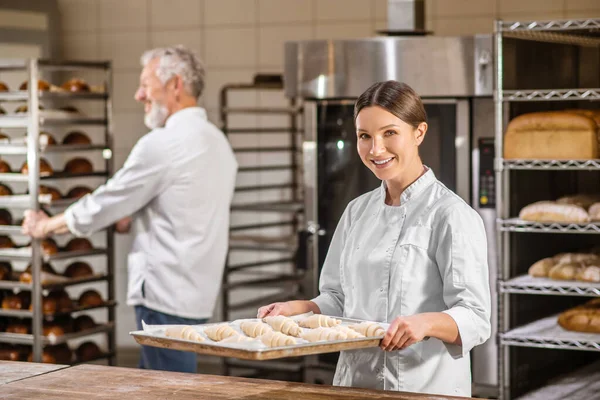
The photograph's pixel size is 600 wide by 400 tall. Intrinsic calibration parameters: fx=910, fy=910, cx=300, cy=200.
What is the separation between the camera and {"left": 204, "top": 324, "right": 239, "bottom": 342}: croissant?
1923 mm

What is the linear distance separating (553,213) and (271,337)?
1.77 m

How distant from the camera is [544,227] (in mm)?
3229

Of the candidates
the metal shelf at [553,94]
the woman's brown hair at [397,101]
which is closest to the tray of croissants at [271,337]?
the woman's brown hair at [397,101]

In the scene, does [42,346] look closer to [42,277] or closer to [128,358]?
[42,277]

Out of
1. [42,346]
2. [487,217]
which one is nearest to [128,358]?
[42,346]

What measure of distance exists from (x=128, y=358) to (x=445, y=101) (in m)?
2.70

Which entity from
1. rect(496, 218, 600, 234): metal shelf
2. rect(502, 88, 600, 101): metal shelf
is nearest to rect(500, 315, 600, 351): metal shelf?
rect(496, 218, 600, 234): metal shelf

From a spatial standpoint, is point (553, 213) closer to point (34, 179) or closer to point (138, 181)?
point (138, 181)

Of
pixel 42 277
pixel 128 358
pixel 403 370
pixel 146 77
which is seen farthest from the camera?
pixel 128 358

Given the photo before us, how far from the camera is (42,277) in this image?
4.06 meters

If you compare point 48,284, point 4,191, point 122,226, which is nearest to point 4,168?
point 4,191

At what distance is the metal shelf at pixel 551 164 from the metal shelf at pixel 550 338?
601 mm

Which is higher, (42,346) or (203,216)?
(203,216)

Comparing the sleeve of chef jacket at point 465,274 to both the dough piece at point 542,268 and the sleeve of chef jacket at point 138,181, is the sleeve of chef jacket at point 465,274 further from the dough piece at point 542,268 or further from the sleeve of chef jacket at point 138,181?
the sleeve of chef jacket at point 138,181
